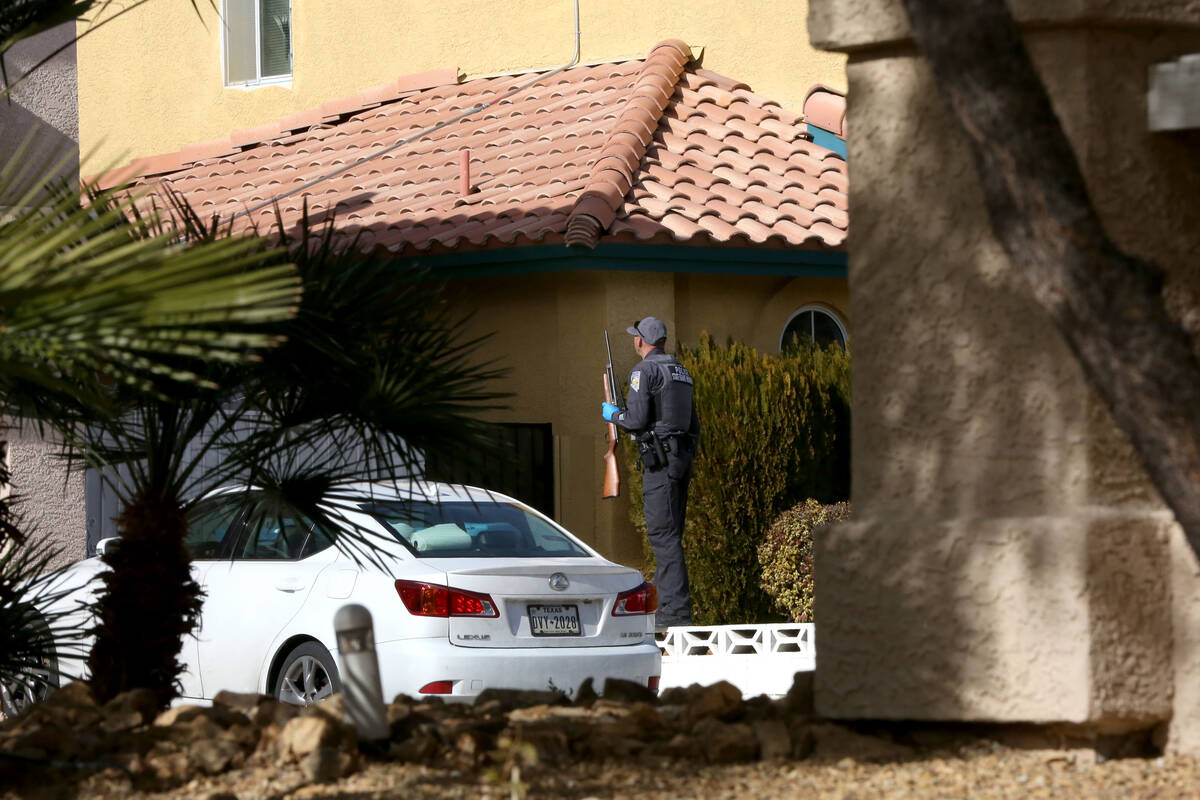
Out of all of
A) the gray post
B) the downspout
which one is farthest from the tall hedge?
the gray post

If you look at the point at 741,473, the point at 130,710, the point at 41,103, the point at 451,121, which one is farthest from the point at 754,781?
the point at 451,121

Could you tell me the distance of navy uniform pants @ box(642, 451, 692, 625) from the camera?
1248 cm

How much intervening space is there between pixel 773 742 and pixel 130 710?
2.13m

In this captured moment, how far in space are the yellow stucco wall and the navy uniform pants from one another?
5.10m

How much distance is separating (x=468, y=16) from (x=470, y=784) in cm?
1393

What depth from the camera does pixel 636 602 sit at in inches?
391

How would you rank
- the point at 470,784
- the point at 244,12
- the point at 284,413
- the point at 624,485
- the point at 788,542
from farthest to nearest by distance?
the point at 244,12 < the point at 624,485 < the point at 788,542 < the point at 284,413 < the point at 470,784

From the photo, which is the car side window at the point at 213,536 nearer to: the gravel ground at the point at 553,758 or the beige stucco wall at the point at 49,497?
the beige stucco wall at the point at 49,497

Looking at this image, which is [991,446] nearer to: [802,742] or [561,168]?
[802,742]

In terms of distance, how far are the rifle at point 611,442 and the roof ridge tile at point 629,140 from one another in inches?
45.0

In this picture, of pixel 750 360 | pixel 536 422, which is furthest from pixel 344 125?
pixel 750 360

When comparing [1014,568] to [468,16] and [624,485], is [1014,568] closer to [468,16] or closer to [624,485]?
[624,485]

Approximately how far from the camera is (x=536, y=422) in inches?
563

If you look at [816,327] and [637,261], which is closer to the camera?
[637,261]
